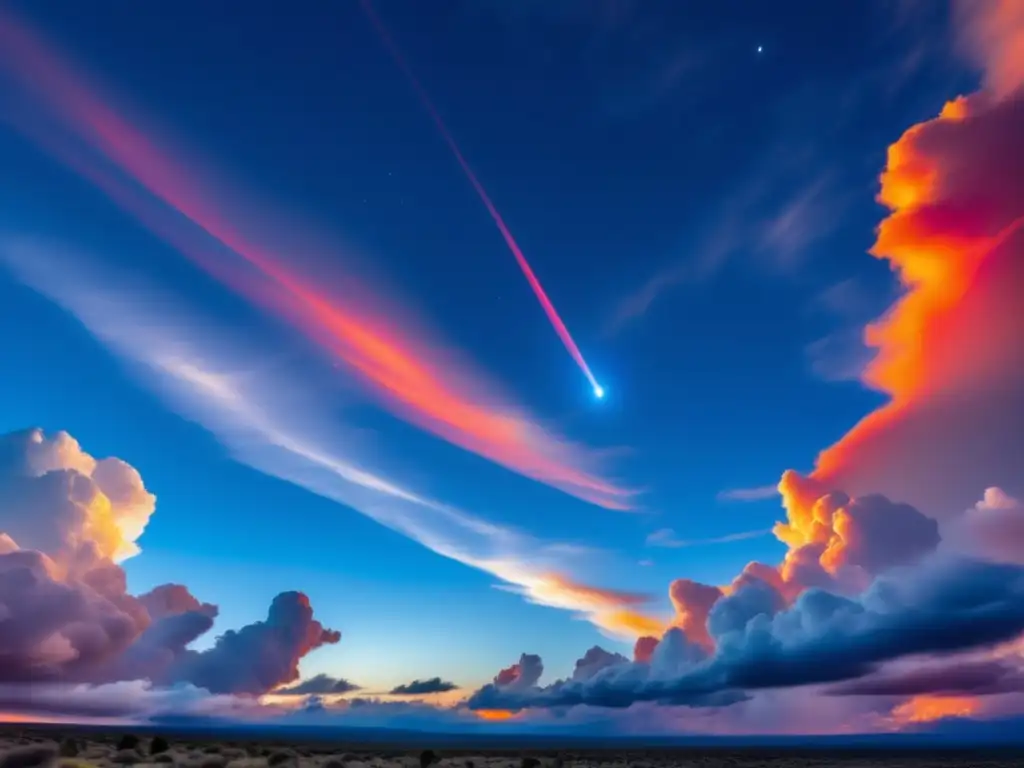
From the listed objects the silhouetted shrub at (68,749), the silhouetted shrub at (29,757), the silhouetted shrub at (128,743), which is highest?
the silhouetted shrub at (128,743)

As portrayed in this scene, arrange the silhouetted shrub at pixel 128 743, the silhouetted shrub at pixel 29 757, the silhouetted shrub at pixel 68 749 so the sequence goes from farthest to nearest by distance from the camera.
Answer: the silhouetted shrub at pixel 128 743 < the silhouetted shrub at pixel 68 749 < the silhouetted shrub at pixel 29 757

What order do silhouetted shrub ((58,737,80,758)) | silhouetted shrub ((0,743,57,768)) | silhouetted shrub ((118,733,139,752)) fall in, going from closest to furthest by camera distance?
silhouetted shrub ((0,743,57,768)) → silhouetted shrub ((58,737,80,758)) → silhouetted shrub ((118,733,139,752))

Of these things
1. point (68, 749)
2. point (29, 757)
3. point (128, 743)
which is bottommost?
point (29, 757)

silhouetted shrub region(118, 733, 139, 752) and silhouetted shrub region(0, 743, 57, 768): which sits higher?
silhouetted shrub region(118, 733, 139, 752)

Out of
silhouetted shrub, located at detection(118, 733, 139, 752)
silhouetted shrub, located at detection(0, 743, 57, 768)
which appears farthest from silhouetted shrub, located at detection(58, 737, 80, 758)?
silhouetted shrub, located at detection(0, 743, 57, 768)

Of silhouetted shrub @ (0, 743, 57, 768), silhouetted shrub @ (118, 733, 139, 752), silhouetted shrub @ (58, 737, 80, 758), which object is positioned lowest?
silhouetted shrub @ (0, 743, 57, 768)

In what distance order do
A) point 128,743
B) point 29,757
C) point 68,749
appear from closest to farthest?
point 29,757
point 68,749
point 128,743

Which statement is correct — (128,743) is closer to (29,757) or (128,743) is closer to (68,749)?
(68,749)

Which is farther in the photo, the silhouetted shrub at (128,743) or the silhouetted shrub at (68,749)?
the silhouetted shrub at (128,743)

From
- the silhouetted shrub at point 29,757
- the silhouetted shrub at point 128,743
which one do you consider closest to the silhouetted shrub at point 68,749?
the silhouetted shrub at point 128,743

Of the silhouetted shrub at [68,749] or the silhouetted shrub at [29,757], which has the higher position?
the silhouetted shrub at [68,749]

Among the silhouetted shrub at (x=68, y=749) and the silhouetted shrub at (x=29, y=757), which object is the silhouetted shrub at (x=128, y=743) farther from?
the silhouetted shrub at (x=29, y=757)

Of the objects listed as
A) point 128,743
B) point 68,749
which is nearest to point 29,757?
point 68,749

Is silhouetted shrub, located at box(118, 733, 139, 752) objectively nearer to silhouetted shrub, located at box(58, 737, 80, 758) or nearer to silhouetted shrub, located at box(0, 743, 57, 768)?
silhouetted shrub, located at box(58, 737, 80, 758)
